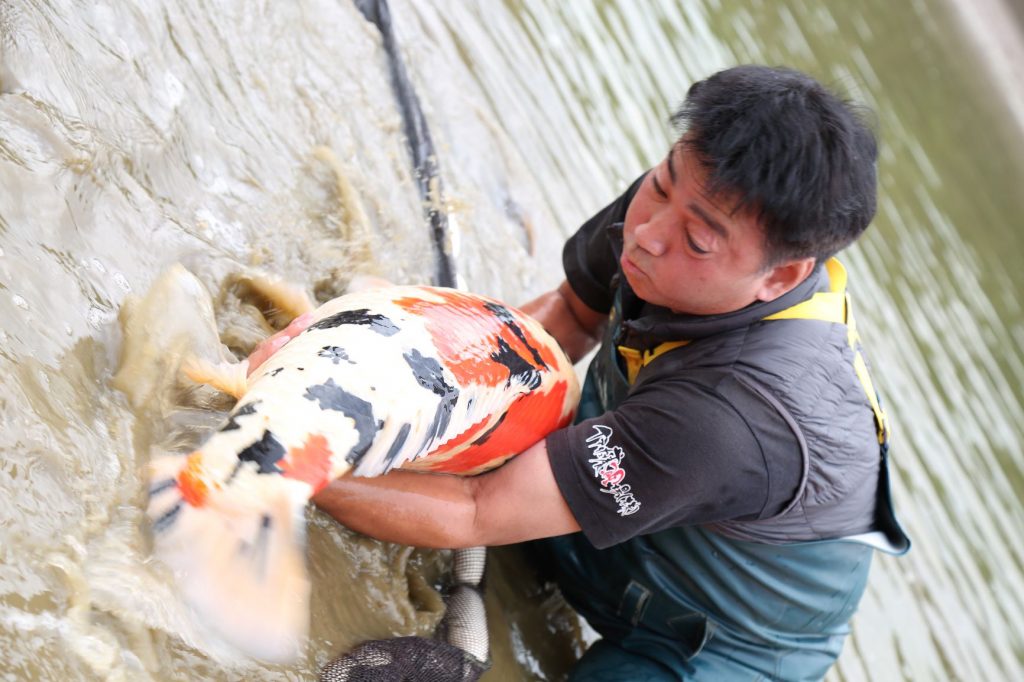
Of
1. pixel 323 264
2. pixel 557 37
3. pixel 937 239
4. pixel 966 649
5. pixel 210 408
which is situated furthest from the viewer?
pixel 937 239

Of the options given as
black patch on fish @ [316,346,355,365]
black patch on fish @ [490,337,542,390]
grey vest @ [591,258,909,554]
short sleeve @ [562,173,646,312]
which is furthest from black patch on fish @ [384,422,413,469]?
short sleeve @ [562,173,646,312]

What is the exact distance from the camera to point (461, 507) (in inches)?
98.7

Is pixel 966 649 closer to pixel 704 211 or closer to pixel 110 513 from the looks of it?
pixel 704 211

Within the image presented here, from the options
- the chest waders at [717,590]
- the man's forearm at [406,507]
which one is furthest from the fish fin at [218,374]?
the chest waders at [717,590]

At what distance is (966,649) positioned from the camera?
16.4ft

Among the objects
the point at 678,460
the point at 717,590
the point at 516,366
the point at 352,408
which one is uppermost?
the point at 352,408

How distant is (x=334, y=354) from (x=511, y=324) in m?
0.70

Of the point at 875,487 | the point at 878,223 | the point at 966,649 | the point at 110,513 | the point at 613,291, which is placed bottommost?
the point at 966,649

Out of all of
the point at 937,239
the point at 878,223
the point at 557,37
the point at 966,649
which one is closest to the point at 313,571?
the point at 966,649

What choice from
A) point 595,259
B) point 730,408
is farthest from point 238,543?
point 595,259

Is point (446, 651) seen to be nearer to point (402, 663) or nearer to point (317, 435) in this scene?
point (402, 663)

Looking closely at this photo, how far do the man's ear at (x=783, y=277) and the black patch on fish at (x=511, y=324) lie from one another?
0.60 meters

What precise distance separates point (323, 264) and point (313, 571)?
3.74 feet

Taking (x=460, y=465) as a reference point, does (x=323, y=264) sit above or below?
above
